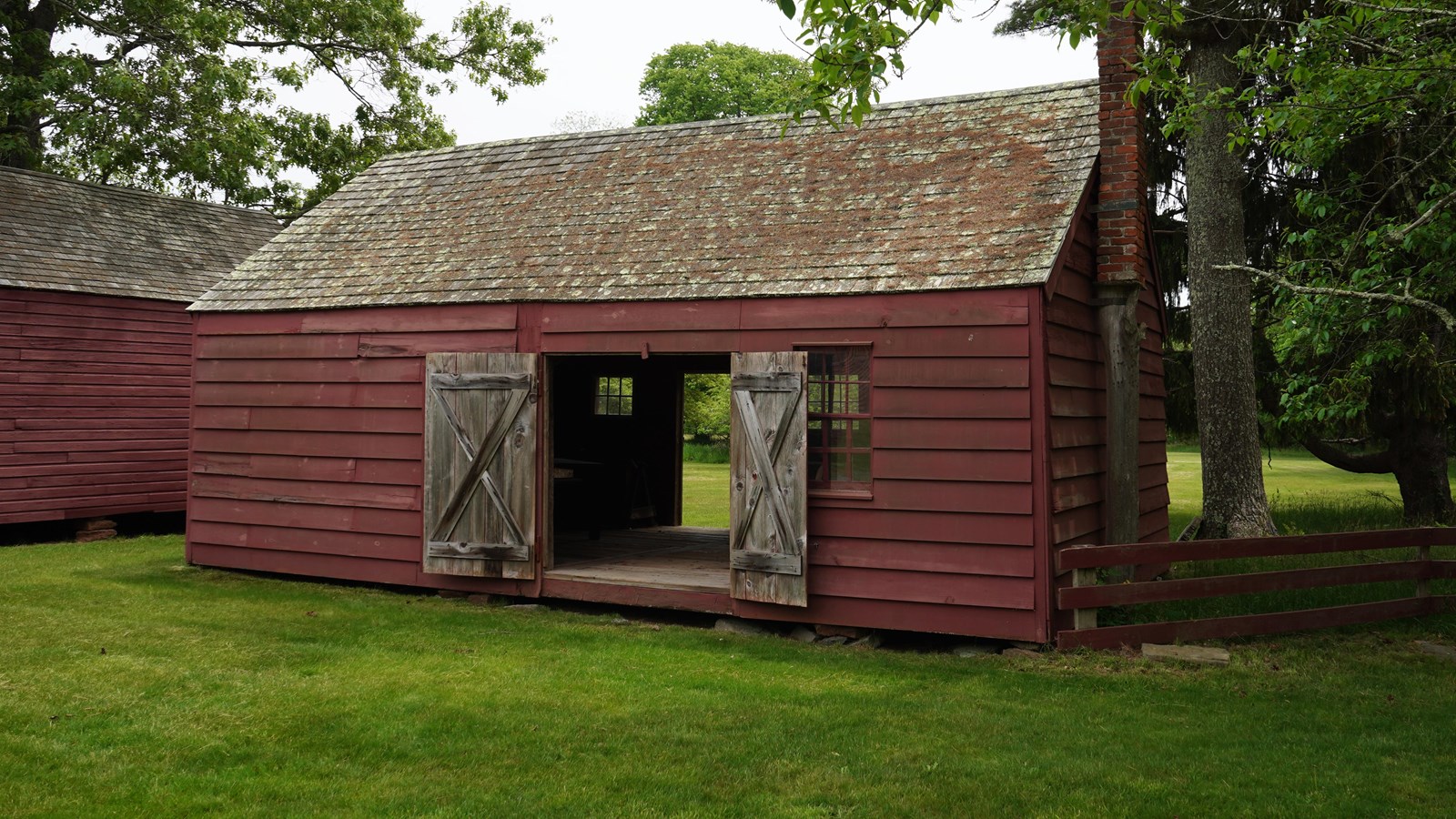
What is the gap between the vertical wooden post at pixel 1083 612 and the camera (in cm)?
843

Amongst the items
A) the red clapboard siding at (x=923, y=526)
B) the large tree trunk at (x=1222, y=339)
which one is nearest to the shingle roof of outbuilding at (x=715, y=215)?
the red clapboard siding at (x=923, y=526)

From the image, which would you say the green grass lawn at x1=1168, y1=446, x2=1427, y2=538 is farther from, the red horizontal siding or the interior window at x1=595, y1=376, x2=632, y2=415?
the red horizontal siding

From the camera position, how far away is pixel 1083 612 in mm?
8531

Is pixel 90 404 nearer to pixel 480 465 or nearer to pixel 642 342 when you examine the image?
pixel 480 465

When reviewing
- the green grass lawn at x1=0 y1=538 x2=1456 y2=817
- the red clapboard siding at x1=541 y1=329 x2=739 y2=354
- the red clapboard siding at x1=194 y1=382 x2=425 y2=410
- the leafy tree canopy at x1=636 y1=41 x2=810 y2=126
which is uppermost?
the leafy tree canopy at x1=636 y1=41 x2=810 y2=126

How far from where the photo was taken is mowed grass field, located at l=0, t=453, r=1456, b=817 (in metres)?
5.44

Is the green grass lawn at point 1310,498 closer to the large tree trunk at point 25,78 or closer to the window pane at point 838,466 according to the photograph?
the window pane at point 838,466

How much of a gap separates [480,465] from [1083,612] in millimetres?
5428

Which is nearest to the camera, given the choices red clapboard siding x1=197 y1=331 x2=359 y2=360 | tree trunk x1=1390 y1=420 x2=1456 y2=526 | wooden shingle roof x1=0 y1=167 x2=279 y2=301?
red clapboard siding x1=197 y1=331 x2=359 y2=360

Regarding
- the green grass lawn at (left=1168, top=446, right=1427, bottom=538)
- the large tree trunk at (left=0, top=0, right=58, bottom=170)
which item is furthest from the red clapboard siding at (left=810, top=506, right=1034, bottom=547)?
the large tree trunk at (left=0, top=0, right=58, bottom=170)

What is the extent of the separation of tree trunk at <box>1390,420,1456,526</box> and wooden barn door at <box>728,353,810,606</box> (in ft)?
38.5

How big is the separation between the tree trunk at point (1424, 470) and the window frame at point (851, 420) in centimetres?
1129

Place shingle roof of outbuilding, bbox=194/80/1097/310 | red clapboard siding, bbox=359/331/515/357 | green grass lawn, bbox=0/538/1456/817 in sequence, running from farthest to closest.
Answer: red clapboard siding, bbox=359/331/515/357
shingle roof of outbuilding, bbox=194/80/1097/310
green grass lawn, bbox=0/538/1456/817

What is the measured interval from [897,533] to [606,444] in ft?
24.7
